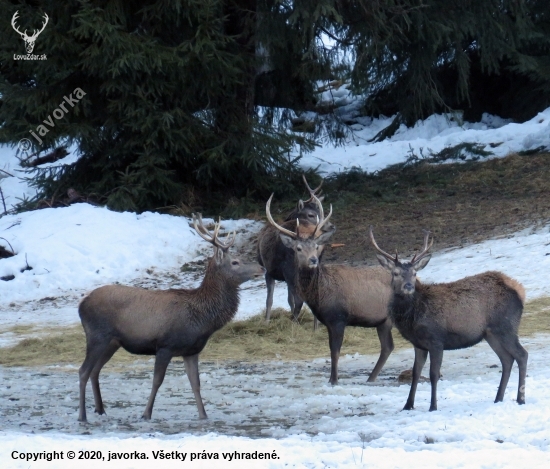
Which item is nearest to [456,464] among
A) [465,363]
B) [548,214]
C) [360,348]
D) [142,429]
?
[142,429]

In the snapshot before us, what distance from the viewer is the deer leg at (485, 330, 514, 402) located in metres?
7.81

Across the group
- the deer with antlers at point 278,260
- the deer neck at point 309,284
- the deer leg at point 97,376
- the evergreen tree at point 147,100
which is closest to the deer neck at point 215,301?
the deer leg at point 97,376

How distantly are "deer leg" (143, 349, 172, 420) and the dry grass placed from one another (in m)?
2.70

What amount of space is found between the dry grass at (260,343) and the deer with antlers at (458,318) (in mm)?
2956

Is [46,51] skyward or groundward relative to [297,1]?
groundward

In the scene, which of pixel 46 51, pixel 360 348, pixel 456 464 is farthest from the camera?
pixel 46 51

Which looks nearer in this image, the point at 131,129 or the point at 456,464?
the point at 456,464

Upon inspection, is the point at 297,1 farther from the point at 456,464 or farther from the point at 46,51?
the point at 456,464

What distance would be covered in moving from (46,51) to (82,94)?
3.43 feet

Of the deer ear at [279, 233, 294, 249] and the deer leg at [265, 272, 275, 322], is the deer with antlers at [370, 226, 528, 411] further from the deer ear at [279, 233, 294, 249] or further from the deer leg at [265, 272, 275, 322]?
the deer leg at [265, 272, 275, 322]

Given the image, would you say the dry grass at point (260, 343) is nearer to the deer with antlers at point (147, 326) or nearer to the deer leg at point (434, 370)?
the deer with antlers at point (147, 326)

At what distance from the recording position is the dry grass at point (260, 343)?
11.2 meters

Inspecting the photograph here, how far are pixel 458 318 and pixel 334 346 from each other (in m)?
1.89

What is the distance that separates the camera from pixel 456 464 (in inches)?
241
